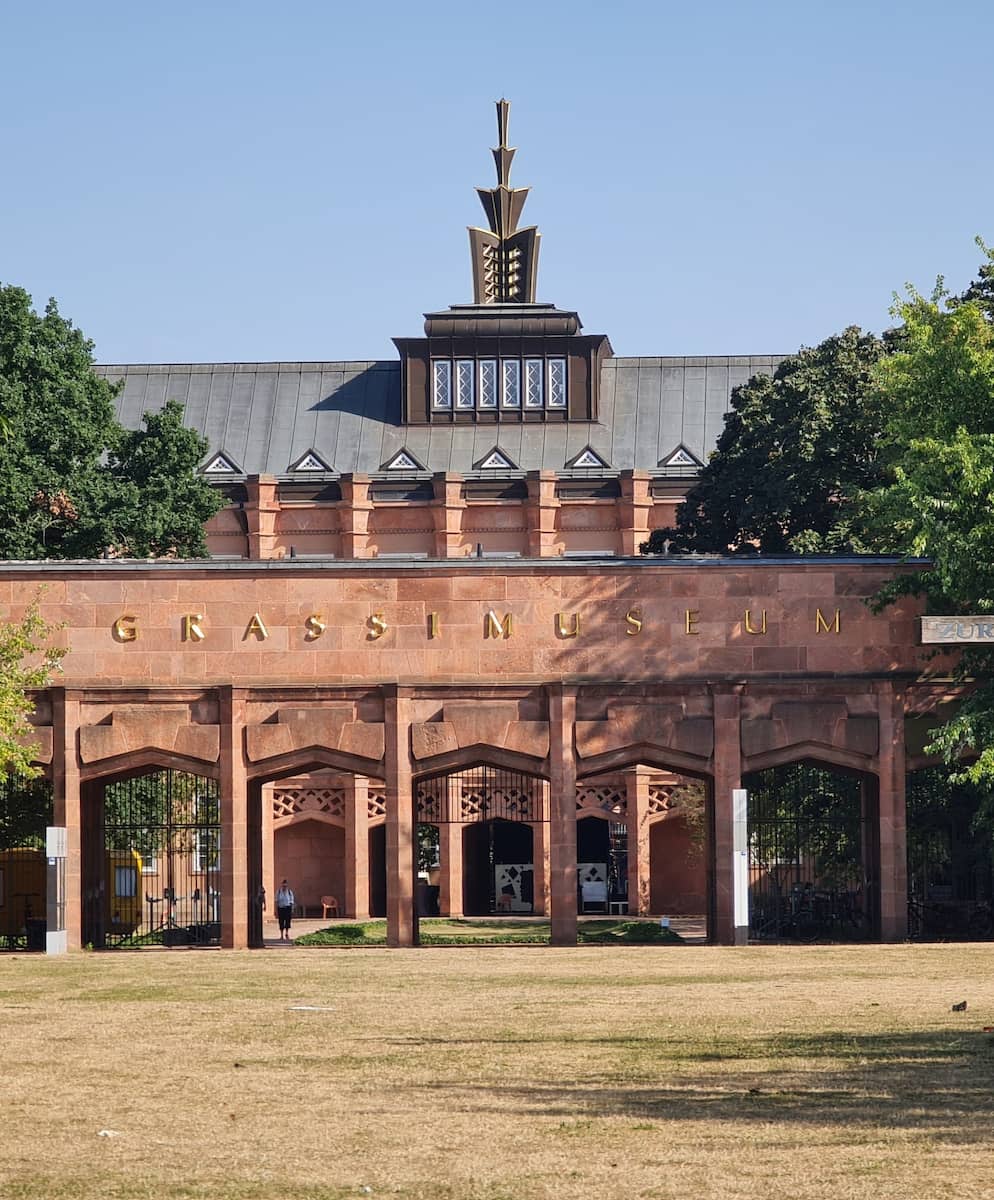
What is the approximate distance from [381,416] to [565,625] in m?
47.4

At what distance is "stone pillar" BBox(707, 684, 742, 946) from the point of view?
1474 inches

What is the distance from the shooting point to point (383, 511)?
81.4 meters

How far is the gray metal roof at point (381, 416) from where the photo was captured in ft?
272

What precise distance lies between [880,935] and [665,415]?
157ft

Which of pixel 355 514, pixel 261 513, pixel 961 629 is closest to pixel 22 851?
pixel 961 629

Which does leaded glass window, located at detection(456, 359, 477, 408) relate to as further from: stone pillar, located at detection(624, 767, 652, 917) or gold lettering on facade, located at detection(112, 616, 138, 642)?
gold lettering on facade, located at detection(112, 616, 138, 642)

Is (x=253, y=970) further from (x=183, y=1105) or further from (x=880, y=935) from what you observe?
(x=183, y=1105)

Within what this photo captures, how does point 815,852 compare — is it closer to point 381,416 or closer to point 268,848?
point 268,848

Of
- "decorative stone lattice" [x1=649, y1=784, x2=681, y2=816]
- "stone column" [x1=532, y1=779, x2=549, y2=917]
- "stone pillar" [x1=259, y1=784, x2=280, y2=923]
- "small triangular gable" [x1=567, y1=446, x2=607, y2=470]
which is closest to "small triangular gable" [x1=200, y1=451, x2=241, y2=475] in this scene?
"small triangular gable" [x1=567, y1=446, x2=607, y2=470]

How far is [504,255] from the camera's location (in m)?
84.1

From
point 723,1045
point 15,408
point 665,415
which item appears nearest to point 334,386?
point 665,415

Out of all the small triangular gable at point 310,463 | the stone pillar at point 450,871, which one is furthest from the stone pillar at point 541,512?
A: the stone pillar at point 450,871

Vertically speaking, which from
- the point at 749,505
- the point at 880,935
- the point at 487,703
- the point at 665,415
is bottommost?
the point at 880,935

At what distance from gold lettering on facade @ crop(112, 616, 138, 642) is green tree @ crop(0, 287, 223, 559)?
1522cm
